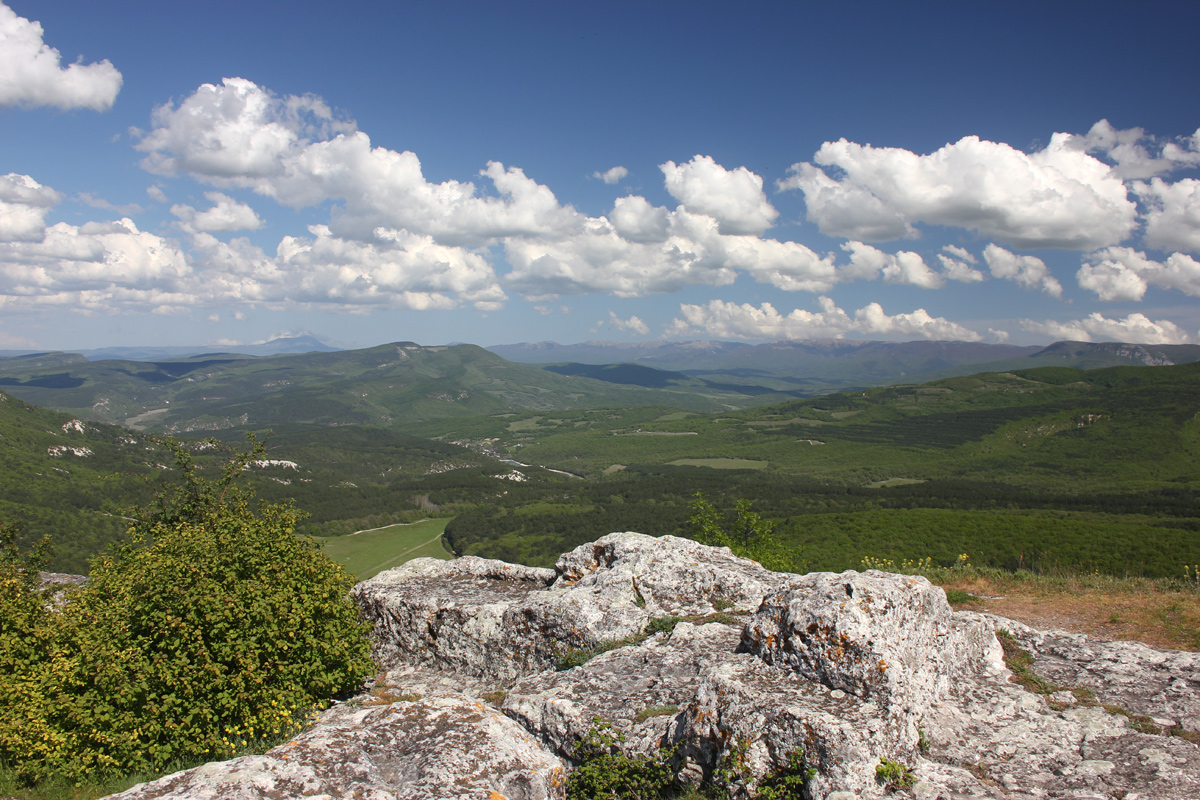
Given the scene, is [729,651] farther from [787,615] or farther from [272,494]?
[272,494]

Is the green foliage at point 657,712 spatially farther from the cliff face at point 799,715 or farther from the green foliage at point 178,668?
the green foliage at point 178,668

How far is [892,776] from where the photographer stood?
8.07 m

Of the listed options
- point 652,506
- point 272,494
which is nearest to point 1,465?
point 272,494

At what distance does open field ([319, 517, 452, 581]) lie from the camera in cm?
12369

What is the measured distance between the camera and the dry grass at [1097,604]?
1451cm

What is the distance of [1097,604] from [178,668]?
23856 millimetres

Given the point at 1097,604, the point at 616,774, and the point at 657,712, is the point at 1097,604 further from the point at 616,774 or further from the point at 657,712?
the point at 616,774

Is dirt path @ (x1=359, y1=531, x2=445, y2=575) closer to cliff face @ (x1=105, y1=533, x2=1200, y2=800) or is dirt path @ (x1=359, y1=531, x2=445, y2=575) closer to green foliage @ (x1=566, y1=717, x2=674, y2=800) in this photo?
cliff face @ (x1=105, y1=533, x2=1200, y2=800)

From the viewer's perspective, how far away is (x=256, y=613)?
10711mm

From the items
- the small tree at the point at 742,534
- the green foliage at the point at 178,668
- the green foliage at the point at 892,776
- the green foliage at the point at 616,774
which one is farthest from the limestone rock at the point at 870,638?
the small tree at the point at 742,534

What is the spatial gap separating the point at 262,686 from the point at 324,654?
149 centimetres

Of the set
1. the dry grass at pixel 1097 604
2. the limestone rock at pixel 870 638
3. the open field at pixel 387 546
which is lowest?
the open field at pixel 387 546

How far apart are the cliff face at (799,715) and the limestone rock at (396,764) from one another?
0.03 meters

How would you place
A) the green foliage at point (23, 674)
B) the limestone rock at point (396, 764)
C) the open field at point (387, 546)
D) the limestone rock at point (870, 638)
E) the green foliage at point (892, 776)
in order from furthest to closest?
1. the open field at point (387, 546)
2. the green foliage at point (23, 674)
3. the limestone rock at point (870, 638)
4. the green foliage at point (892, 776)
5. the limestone rock at point (396, 764)
